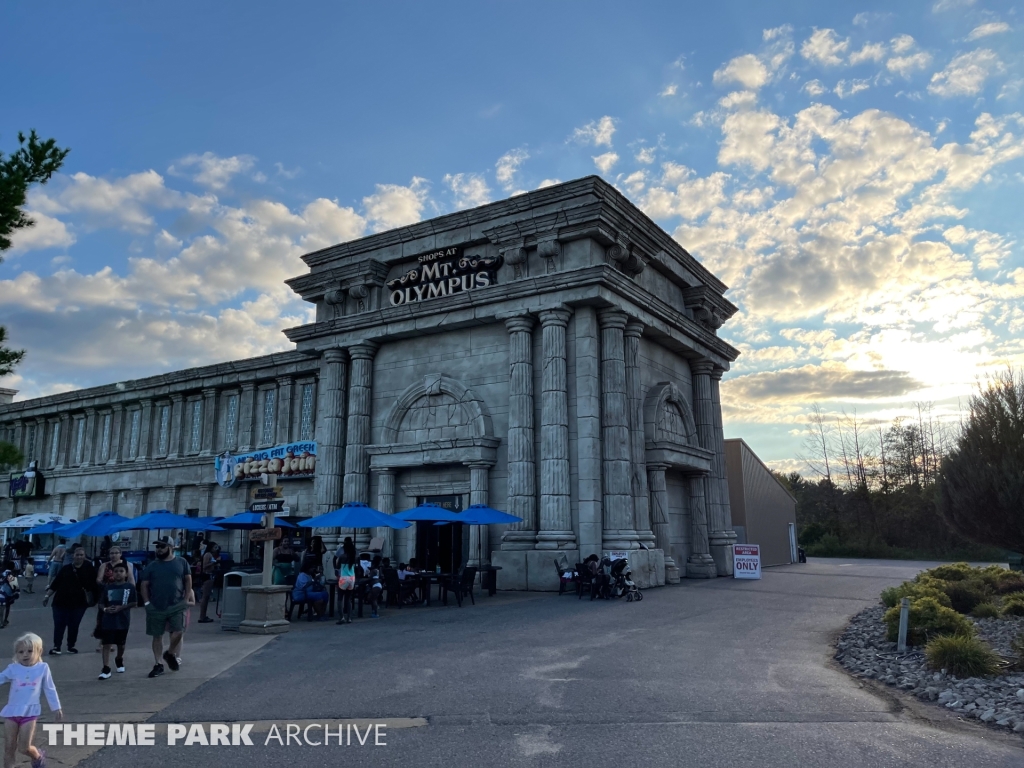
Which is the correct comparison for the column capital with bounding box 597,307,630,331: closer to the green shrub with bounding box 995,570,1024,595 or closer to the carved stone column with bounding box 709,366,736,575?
the carved stone column with bounding box 709,366,736,575

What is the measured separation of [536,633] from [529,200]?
50.2 ft

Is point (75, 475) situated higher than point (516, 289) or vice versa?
point (516, 289)

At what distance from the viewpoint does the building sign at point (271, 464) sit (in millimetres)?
33500

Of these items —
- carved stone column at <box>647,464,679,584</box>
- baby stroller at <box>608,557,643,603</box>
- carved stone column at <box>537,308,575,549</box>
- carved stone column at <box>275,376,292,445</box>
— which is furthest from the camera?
carved stone column at <box>275,376,292,445</box>

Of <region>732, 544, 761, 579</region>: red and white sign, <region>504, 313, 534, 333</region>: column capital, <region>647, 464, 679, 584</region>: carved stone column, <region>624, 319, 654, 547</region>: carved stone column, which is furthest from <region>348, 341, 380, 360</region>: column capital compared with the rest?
<region>732, 544, 761, 579</region>: red and white sign

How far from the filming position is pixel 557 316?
23.6 metres

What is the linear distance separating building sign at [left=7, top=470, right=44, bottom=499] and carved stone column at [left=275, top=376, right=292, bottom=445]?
20.2 meters

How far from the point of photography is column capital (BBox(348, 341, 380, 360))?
92.0 feet

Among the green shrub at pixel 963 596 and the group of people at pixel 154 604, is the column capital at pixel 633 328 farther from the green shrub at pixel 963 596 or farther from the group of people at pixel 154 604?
the group of people at pixel 154 604

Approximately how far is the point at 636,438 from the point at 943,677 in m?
15.1

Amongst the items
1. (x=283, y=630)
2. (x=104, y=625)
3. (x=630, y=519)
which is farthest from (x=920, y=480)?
(x=104, y=625)

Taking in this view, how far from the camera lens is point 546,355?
77.1 feet

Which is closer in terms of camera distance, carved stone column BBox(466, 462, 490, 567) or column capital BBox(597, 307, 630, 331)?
carved stone column BBox(466, 462, 490, 567)

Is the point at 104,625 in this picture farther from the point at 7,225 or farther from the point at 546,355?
the point at 546,355
